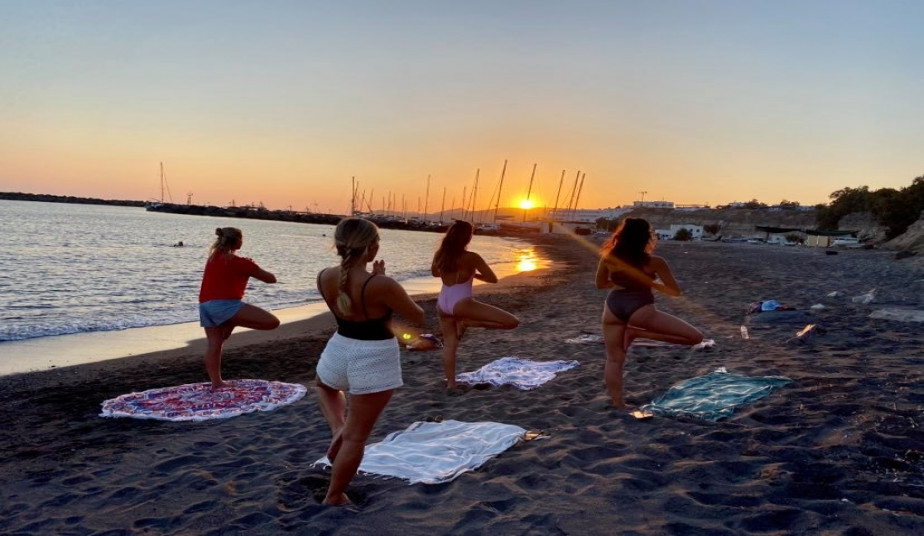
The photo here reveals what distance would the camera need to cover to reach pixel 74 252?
35.2 metres

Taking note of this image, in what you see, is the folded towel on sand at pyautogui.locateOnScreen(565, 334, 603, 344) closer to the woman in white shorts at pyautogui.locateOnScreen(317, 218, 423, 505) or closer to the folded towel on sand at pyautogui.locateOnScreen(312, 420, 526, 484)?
the folded towel on sand at pyautogui.locateOnScreen(312, 420, 526, 484)

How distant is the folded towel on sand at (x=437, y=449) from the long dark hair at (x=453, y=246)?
5.86 feet

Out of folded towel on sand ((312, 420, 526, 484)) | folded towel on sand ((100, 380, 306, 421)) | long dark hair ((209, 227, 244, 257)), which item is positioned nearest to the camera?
folded towel on sand ((312, 420, 526, 484))

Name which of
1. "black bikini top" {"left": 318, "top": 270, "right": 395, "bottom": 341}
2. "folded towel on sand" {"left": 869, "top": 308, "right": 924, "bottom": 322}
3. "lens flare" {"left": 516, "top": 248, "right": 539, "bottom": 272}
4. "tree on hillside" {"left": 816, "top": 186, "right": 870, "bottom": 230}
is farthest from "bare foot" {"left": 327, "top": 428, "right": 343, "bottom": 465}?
"tree on hillside" {"left": 816, "top": 186, "right": 870, "bottom": 230}

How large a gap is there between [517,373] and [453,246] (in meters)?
2.30

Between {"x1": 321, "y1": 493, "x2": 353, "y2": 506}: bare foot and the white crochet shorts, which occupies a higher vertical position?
the white crochet shorts

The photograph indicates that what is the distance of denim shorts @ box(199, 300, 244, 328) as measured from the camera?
6.80 meters

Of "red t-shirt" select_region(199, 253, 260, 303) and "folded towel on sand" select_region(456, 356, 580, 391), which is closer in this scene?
"red t-shirt" select_region(199, 253, 260, 303)

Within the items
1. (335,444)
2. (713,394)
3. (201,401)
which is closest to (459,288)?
(335,444)

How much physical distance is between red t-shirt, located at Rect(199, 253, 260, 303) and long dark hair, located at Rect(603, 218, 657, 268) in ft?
14.0

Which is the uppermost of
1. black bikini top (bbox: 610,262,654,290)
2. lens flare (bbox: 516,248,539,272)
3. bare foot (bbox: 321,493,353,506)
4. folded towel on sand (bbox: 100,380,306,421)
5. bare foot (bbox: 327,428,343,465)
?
black bikini top (bbox: 610,262,654,290)

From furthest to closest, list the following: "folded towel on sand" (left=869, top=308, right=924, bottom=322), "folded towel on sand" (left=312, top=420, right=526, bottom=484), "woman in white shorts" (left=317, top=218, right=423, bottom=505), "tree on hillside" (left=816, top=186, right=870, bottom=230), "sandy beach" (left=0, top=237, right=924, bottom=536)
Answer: "tree on hillside" (left=816, top=186, right=870, bottom=230)
"folded towel on sand" (left=869, top=308, right=924, bottom=322)
"folded towel on sand" (left=312, top=420, right=526, bottom=484)
"sandy beach" (left=0, top=237, right=924, bottom=536)
"woman in white shorts" (left=317, top=218, right=423, bottom=505)

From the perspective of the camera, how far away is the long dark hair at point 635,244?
17.9 feet

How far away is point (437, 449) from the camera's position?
4.88m
